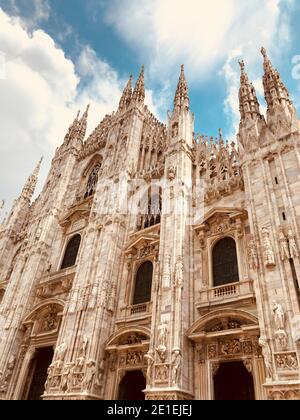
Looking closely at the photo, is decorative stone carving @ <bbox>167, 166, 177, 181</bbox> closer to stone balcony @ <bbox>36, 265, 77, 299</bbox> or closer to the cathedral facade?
the cathedral facade

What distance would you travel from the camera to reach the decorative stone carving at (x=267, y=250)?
1149cm

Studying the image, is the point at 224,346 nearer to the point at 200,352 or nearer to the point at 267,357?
the point at 200,352

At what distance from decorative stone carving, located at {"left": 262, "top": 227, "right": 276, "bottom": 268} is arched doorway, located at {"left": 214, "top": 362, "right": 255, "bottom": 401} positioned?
4838 millimetres

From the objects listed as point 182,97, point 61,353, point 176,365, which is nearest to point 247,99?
point 182,97

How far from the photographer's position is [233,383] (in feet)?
45.6

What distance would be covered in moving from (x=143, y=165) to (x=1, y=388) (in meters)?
16.3

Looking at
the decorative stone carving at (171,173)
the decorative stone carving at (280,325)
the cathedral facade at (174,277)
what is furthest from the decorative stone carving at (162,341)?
the decorative stone carving at (171,173)

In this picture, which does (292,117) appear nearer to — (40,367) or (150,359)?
(150,359)

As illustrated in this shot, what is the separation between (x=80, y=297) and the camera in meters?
16.9

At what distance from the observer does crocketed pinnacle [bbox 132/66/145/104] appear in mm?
27294

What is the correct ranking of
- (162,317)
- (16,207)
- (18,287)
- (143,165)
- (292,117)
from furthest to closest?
(16,207) < (143,165) < (18,287) < (292,117) < (162,317)

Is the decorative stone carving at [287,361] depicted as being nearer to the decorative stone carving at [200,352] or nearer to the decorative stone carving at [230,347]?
the decorative stone carving at [230,347]

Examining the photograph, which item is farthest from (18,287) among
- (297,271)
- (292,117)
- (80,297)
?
(292,117)

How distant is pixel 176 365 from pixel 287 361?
13.0ft
